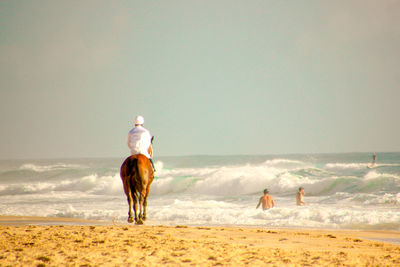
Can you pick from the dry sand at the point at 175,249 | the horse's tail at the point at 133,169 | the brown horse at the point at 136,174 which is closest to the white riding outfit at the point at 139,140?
the brown horse at the point at 136,174

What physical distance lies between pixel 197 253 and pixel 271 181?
2694 cm

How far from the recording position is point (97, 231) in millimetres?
9797

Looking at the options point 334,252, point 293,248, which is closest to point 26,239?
point 293,248

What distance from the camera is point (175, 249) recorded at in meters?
8.05

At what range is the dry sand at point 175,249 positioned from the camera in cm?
728

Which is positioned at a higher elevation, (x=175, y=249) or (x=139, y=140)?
(x=139, y=140)

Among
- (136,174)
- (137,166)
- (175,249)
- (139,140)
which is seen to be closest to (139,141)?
(139,140)

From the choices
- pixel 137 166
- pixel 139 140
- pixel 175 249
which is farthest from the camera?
pixel 139 140

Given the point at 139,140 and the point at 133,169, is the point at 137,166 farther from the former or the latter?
the point at 139,140

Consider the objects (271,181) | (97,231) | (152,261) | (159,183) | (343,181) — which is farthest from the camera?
(159,183)

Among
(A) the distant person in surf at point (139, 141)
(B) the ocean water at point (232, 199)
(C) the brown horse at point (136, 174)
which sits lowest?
(B) the ocean water at point (232, 199)

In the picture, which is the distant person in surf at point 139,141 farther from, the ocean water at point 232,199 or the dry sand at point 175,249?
the ocean water at point 232,199

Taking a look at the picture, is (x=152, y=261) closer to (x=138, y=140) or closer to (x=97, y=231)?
(x=97, y=231)

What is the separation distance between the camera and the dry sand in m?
7.28
